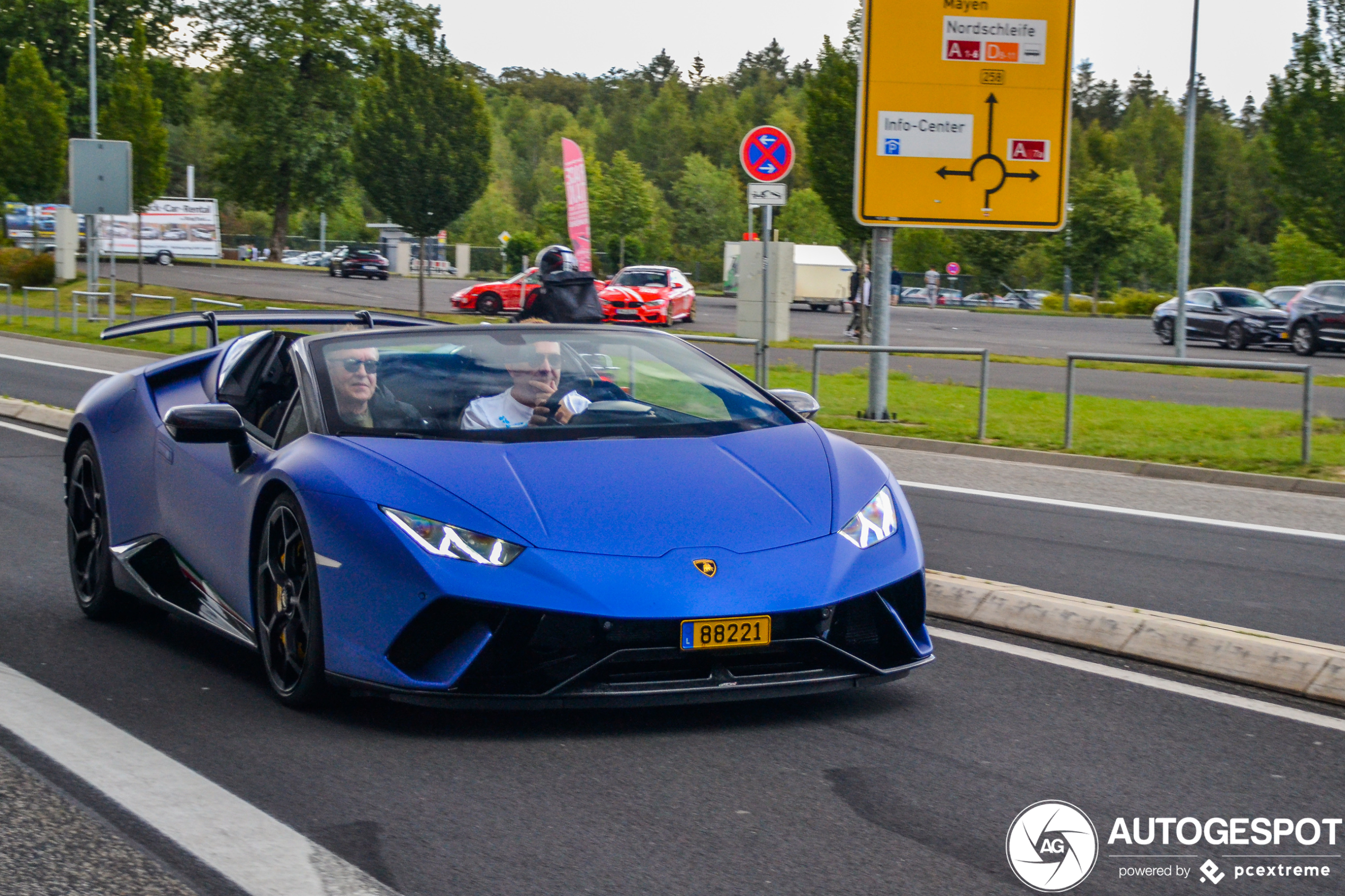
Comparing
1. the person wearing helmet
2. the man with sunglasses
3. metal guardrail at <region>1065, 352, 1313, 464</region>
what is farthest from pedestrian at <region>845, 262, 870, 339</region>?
the man with sunglasses

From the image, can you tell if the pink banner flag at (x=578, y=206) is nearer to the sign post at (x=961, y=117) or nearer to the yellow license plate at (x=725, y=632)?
the sign post at (x=961, y=117)

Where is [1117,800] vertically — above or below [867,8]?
below

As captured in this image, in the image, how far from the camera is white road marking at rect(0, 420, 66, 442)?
14.0 metres

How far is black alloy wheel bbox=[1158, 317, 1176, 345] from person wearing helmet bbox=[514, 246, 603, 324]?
28.9 meters

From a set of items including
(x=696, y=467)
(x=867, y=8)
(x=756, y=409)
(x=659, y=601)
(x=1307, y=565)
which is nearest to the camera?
(x=659, y=601)

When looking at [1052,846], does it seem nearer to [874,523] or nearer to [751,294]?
[874,523]

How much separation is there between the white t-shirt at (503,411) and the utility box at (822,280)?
52.6m

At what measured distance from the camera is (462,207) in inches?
1427

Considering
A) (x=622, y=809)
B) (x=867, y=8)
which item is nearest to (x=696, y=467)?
(x=622, y=809)

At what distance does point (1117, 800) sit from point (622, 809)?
1294mm

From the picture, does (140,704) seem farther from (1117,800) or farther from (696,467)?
(1117,800)

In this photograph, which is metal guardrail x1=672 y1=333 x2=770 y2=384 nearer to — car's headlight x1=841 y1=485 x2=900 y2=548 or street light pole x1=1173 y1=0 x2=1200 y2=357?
car's headlight x1=841 y1=485 x2=900 y2=548

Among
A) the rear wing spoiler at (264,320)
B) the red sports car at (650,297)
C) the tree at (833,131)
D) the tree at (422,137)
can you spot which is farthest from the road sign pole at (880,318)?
the red sports car at (650,297)

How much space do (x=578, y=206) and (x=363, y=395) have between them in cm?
1449
